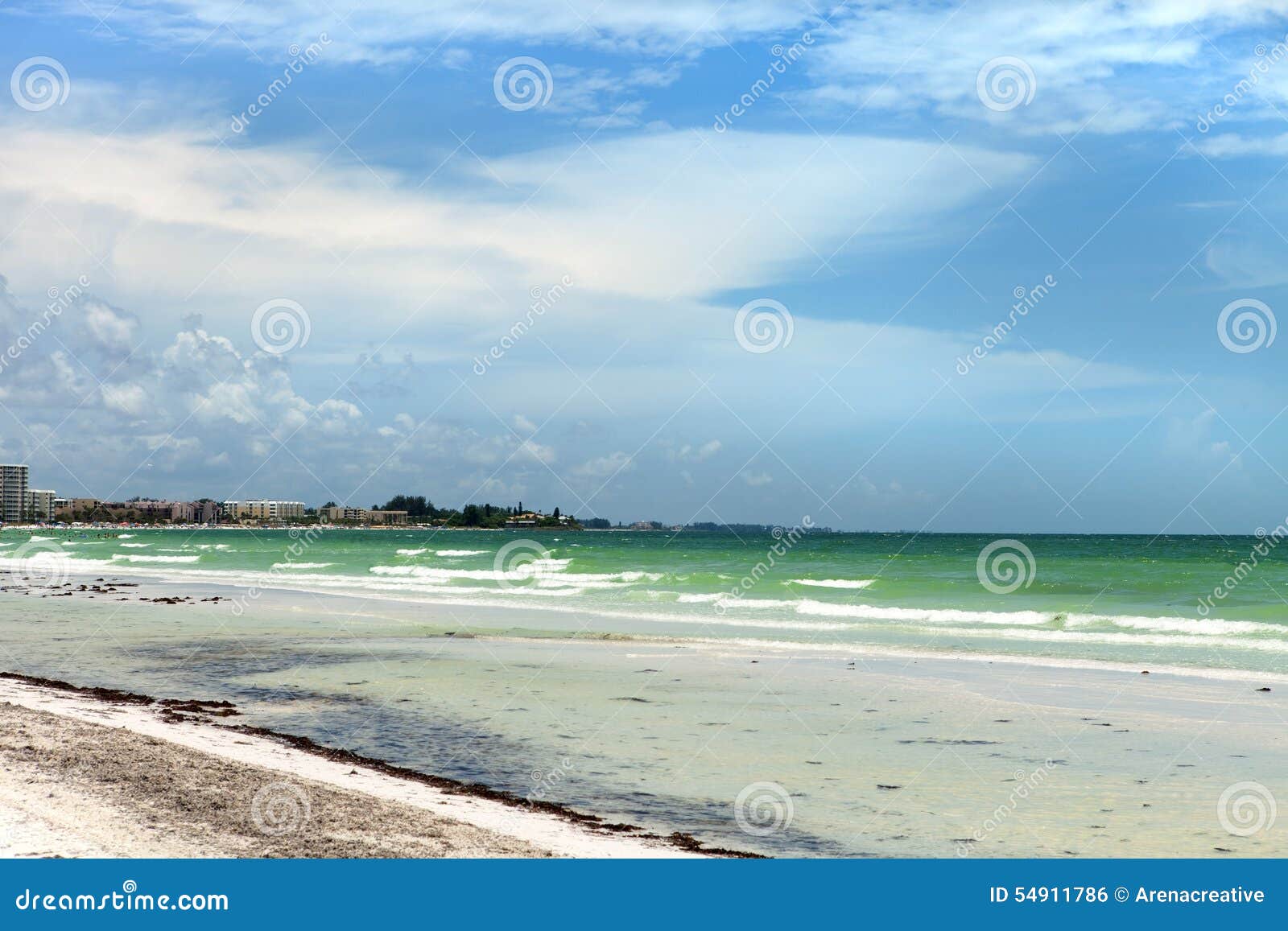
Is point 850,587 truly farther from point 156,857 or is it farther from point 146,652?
point 156,857

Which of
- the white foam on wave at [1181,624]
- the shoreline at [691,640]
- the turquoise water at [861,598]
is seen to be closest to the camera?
the shoreline at [691,640]

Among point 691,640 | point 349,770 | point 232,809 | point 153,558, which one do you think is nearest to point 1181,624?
point 691,640

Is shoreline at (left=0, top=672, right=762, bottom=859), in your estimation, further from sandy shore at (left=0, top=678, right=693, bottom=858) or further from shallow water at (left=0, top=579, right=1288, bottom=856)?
shallow water at (left=0, top=579, right=1288, bottom=856)

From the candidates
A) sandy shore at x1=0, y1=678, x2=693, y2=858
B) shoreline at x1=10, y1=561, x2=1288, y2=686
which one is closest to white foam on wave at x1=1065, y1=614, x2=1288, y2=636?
shoreline at x1=10, y1=561, x2=1288, y2=686

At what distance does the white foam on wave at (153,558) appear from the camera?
69.0 m

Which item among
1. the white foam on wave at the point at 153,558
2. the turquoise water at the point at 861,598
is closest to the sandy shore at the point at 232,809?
the turquoise water at the point at 861,598

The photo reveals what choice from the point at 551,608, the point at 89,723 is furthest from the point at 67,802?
the point at 551,608

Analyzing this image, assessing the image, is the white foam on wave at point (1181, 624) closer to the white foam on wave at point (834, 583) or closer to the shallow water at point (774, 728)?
the shallow water at point (774, 728)

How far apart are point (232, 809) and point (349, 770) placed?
225 cm

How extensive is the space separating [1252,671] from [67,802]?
62.5 feet

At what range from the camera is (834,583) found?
4119 cm

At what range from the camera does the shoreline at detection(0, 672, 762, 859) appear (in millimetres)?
7695

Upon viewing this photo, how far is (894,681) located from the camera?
56.7 ft

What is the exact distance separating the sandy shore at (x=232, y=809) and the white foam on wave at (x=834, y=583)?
102 ft
